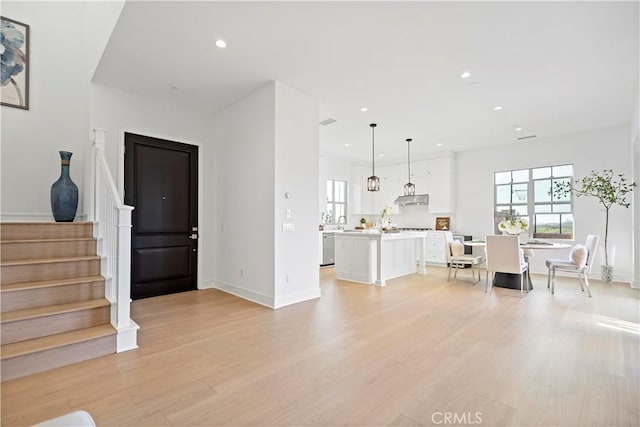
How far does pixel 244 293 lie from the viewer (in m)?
4.46

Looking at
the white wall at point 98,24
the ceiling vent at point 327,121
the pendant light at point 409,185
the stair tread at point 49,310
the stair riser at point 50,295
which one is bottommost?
the stair tread at point 49,310

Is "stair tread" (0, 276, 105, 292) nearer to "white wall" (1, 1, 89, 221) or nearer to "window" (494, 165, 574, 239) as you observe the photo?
"white wall" (1, 1, 89, 221)

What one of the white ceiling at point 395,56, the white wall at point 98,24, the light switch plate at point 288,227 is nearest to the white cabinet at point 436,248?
the white ceiling at point 395,56

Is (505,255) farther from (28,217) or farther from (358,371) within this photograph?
(28,217)

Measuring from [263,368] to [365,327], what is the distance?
130 cm

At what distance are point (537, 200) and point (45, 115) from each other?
8995 mm

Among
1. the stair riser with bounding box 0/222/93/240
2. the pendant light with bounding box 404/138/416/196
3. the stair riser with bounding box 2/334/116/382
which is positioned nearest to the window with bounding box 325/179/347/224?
the pendant light with bounding box 404/138/416/196

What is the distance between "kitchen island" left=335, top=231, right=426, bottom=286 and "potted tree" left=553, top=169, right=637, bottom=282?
3.23 metres

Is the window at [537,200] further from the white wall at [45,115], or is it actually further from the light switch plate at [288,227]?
the white wall at [45,115]

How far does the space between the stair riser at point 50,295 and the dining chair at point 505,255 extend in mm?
5177

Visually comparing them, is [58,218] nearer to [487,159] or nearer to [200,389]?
[200,389]

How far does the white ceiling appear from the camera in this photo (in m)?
2.65

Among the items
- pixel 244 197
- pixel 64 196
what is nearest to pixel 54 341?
pixel 64 196

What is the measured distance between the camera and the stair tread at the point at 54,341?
223cm
